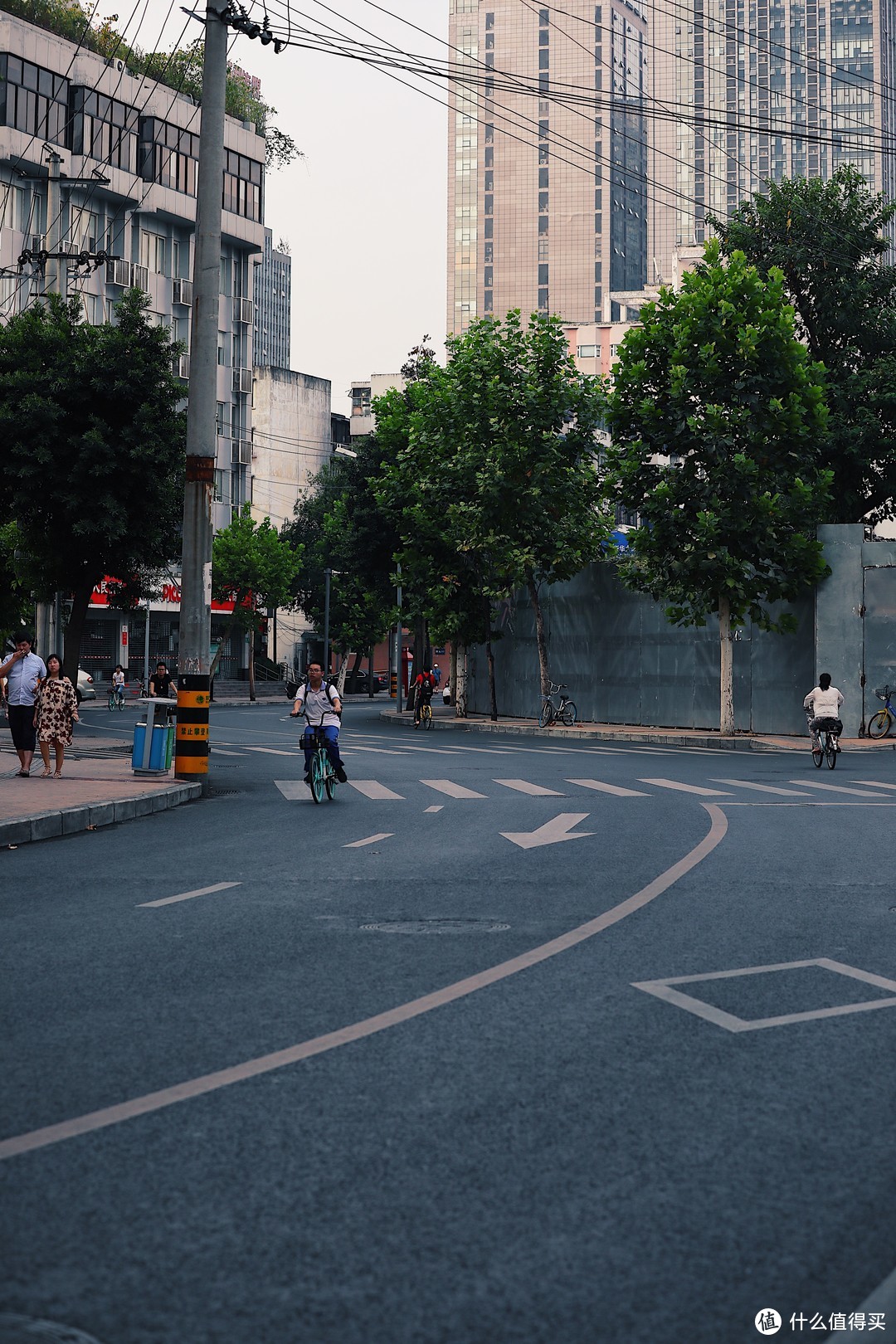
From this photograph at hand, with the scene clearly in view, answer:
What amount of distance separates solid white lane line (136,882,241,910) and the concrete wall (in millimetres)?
26061

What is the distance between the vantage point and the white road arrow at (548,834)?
45.4 ft

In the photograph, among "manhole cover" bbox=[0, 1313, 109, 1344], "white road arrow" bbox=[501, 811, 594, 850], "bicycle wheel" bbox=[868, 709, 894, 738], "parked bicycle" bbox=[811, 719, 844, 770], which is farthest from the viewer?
"bicycle wheel" bbox=[868, 709, 894, 738]

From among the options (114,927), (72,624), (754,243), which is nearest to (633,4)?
(754,243)

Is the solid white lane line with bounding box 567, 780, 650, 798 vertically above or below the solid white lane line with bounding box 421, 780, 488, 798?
above

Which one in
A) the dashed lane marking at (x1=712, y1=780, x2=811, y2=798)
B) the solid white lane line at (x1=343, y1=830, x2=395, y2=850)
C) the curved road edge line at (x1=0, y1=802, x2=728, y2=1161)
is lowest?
the solid white lane line at (x1=343, y1=830, x2=395, y2=850)

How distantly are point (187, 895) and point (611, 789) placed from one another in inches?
443

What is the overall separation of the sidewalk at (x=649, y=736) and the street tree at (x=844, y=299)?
44.2ft

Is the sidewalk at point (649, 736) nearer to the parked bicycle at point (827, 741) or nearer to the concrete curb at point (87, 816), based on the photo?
the parked bicycle at point (827, 741)

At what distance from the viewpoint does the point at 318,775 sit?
60.8ft

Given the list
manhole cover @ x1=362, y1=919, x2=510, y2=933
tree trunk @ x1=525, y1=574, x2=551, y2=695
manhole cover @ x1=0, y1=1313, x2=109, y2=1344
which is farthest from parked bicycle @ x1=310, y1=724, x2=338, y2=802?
tree trunk @ x1=525, y1=574, x2=551, y2=695

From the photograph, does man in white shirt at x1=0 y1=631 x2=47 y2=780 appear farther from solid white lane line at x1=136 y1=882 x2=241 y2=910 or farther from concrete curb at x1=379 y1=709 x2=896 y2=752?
concrete curb at x1=379 y1=709 x2=896 y2=752

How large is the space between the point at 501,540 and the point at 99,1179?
40702 mm

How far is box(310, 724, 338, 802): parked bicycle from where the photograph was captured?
18.5 metres

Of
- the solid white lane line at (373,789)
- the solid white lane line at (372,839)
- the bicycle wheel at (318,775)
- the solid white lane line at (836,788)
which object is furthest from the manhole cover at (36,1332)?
the solid white lane line at (836,788)
